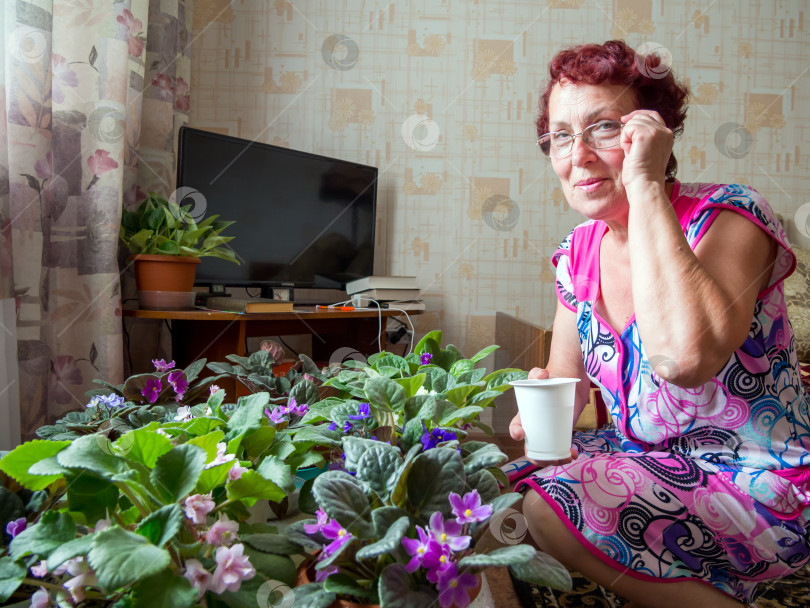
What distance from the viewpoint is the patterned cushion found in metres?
2.31

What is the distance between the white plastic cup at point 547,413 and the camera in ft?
2.29

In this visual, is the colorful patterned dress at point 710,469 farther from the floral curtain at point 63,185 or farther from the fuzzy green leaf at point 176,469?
the floral curtain at point 63,185

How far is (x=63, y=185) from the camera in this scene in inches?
64.2

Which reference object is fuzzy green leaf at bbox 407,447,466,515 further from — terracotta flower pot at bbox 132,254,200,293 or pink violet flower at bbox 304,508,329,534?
terracotta flower pot at bbox 132,254,200,293

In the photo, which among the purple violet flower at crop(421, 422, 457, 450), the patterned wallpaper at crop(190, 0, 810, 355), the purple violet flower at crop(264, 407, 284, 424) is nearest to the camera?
the purple violet flower at crop(421, 422, 457, 450)

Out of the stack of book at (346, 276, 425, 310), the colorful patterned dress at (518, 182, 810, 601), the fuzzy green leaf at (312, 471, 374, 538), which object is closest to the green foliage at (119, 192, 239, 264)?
the stack of book at (346, 276, 425, 310)

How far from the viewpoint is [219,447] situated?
45 cm

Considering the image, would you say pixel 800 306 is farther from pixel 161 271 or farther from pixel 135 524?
pixel 135 524

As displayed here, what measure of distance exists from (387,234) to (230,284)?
89cm

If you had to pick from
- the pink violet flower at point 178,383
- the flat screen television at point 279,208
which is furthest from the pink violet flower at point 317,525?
the flat screen television at point 279,208

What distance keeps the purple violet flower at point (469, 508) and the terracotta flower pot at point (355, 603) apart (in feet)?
0.14

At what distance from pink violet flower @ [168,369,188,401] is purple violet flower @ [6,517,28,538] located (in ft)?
1.24

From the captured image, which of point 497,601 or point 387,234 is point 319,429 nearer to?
point 497,601

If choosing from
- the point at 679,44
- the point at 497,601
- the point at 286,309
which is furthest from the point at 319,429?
the point at 679,44
